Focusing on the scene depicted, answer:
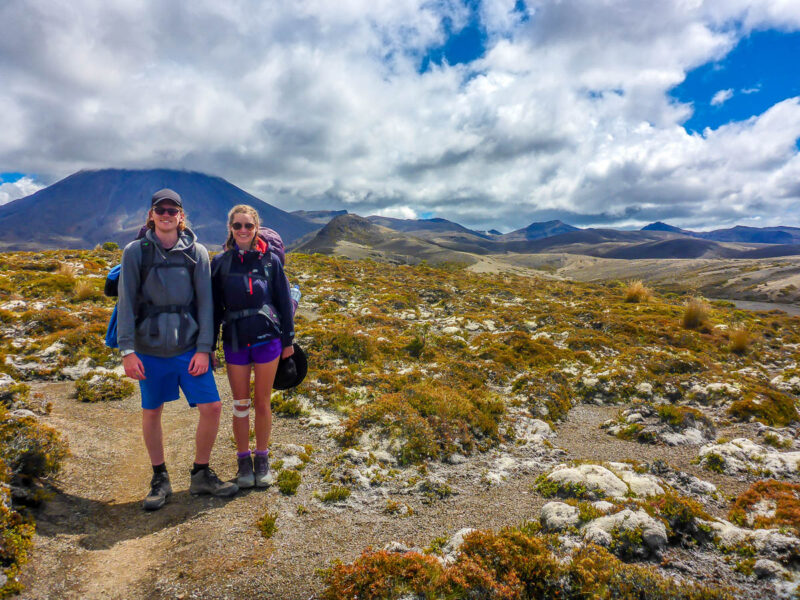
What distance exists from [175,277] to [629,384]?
45.7 ft

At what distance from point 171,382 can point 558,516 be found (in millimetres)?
6340

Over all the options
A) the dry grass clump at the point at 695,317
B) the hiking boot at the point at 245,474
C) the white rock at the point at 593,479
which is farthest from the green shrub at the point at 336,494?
the dry grass clump at the point at 695,317

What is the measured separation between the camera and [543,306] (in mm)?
24938

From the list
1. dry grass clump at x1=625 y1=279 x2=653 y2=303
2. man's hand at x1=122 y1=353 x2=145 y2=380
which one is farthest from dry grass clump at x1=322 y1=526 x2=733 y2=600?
dry grass clump at x1=625 y1=279 x2=653 y2=303

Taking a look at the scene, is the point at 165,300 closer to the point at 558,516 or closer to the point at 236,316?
the point at 236,316

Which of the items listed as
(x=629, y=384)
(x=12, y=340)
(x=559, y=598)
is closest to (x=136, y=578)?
(x=559, y=598)

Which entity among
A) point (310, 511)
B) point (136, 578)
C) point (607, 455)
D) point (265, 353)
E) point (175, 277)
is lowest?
point (607, 455)

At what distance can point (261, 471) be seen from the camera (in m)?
6.15

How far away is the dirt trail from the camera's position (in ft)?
13.4

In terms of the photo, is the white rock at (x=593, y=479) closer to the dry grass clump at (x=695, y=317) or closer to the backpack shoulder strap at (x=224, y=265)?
the backpack shoulder strap at (x=224, y=265)

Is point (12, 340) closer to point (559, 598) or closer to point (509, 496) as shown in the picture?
point (509, 496)

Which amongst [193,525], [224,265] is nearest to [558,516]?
[193,525]

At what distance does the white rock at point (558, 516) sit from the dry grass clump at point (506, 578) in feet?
2.75

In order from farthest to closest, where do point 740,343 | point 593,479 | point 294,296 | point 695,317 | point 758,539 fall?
point 695,317 → point 740,343 → point 593,479 → point 294,296 → point 758,539
